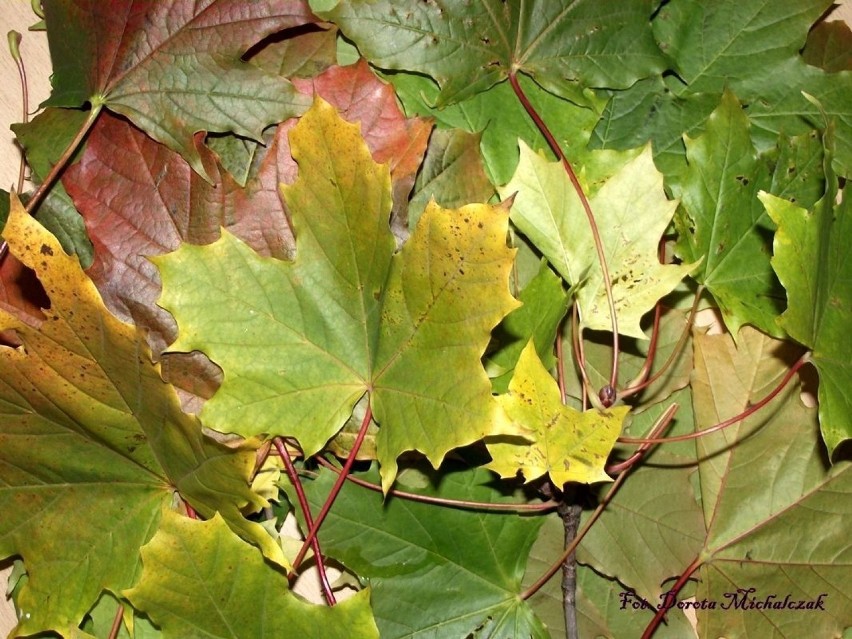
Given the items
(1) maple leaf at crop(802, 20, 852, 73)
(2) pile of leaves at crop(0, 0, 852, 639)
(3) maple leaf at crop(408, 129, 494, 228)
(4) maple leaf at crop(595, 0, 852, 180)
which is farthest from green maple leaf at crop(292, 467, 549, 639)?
(1) maple leaf at crop(802, 20, 852, 73)

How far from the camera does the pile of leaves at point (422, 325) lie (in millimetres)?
588

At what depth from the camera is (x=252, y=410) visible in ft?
1.99

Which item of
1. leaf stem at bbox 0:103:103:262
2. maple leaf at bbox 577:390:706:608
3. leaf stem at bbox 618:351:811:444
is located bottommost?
maple leaf at bbox 577:390:706:608

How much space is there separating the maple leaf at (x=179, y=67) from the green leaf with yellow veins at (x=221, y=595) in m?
0.30

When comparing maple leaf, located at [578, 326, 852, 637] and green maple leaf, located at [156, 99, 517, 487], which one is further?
maple leaf, located at [578, 326, 852, 637]

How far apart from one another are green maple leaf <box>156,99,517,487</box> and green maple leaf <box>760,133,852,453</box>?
0.21 meters

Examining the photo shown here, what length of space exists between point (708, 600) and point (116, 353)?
52cm

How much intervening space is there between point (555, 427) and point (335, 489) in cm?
19

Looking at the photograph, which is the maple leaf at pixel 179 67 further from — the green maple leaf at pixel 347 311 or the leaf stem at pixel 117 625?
the leaf stem at pixel 117 625

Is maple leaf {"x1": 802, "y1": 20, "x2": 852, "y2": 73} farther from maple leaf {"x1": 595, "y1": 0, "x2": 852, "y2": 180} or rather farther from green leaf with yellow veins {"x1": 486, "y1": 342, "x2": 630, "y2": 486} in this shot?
green leaf with yellow veins {"x1": 486, "y1": 342, "x2": 630, "y2": 486}

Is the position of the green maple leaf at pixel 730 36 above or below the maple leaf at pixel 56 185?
above

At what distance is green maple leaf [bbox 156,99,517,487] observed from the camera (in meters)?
0.55

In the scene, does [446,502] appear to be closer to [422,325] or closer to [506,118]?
[422,325]

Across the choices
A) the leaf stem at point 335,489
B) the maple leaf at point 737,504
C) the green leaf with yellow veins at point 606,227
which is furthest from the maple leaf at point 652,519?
the leaf stem at point 335,489
